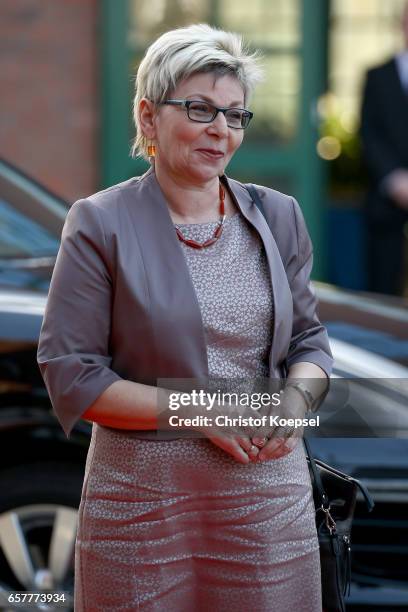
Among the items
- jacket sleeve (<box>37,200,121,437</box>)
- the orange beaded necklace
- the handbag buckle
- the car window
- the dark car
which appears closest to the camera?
jacket sleeve (<box>37,200,121,437</box>)

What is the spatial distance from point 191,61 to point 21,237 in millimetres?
2043

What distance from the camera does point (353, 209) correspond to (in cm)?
876

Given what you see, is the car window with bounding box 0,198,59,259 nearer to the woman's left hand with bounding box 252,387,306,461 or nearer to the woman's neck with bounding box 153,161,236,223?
the woman's neck with bounding box 153,161,236,223

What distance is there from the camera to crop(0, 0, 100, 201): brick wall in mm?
7824

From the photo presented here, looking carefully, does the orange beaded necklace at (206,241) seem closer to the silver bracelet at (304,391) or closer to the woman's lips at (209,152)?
the woman's lips at (209,152)

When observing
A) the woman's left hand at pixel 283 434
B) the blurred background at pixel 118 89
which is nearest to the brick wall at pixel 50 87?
the blurred background at pixel 118 89

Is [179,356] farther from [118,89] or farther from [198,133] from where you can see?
[118,89]

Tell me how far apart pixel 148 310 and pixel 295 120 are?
19.8ft

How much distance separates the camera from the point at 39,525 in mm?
3568

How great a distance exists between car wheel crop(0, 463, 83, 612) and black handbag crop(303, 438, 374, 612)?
1128 mm

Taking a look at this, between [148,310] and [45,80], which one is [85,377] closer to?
[148,310]

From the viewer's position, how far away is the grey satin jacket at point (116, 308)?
2316mm

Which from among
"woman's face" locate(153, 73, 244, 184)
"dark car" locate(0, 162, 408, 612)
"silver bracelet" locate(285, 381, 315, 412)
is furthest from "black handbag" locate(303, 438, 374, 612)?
"dark car" locate(0, 162, 408, 612)

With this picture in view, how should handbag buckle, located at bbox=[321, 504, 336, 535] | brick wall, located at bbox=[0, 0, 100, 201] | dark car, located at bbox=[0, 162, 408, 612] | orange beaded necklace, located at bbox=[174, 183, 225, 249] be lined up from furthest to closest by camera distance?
brick wall, located at bbox=[0, 0, 100, 201]
dark car, located at bbox=[0, 162, 408, 612]
handbag buckle, located at bbox=[321, 504, 336, 535]
orange beaded necklace, located at bbox=[174, 183, 225, 249]
